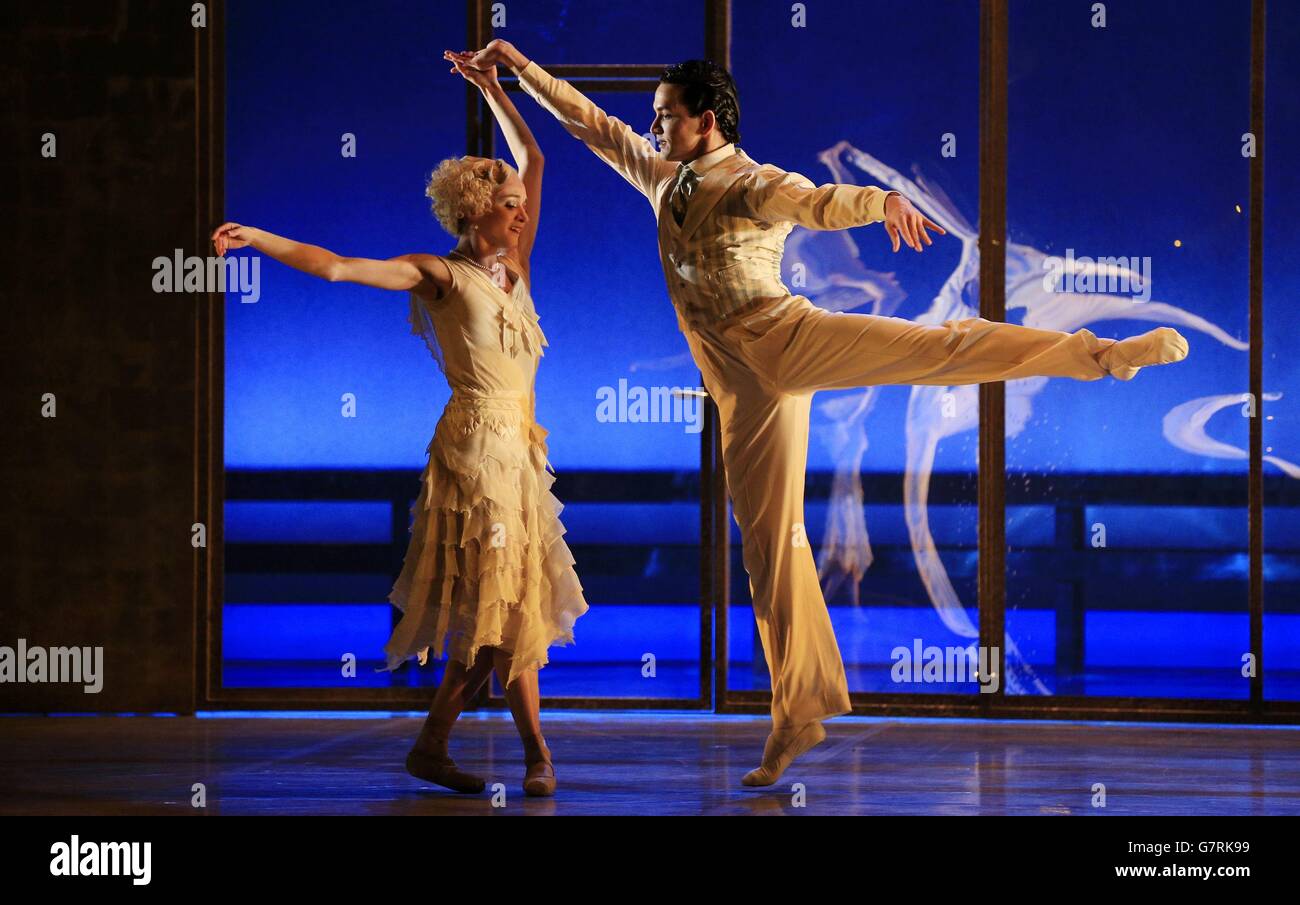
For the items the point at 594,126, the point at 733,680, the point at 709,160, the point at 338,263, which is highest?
the point at 594,126

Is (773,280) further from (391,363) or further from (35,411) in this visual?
(35,411)

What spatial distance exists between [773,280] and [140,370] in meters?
2.57

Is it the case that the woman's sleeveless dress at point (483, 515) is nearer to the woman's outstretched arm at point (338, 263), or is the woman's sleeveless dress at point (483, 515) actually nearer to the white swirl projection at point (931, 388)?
the woman's outstretched arm at point (338, 263)

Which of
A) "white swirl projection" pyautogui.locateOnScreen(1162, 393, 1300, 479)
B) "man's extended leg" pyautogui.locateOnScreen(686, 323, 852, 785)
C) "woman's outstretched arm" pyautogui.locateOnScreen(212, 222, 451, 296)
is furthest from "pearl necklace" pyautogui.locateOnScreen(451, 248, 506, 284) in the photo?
"white swirl projection" pyautogui.locateOnScreen(1162, 393, 1300, 479)

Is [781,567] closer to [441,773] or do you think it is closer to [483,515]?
[483,515]

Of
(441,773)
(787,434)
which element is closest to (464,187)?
(787,434)

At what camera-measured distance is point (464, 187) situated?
146 inches

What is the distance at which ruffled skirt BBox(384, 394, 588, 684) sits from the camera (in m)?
3.56

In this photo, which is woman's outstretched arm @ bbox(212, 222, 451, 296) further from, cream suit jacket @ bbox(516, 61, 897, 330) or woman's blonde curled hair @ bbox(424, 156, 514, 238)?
cream suit jacket @ bbox(516, 61, 897, 330)

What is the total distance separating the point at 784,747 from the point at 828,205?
1.38 m

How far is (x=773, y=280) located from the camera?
12.4 ft

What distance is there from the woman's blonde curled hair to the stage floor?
4.80 feet

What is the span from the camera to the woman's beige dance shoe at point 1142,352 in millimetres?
3256

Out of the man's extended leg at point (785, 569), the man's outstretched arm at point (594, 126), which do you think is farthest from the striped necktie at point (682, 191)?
the man's extended leg at point (785, 569)
